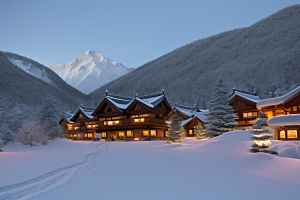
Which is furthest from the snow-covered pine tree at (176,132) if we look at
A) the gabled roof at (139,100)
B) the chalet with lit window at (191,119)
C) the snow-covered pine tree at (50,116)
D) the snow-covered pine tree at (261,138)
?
the snow-covered pine tree at (50,116)

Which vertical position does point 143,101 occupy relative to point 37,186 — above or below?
above

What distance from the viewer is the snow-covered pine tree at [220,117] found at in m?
26.9

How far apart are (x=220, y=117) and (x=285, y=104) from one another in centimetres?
750

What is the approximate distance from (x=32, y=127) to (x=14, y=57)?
21281 centimetres

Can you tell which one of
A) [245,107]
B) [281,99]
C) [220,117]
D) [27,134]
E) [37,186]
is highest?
[281,99]

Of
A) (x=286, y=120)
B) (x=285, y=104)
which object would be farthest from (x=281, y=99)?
(x=286, y=120)

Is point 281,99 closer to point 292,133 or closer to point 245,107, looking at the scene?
point 292,133

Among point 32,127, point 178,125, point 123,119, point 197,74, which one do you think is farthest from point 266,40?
point 32,127

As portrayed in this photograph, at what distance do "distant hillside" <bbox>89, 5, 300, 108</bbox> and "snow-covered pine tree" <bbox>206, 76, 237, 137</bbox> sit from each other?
2022 inches

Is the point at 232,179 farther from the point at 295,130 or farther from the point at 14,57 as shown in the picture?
the point at 14,57

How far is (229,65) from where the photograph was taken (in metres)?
115

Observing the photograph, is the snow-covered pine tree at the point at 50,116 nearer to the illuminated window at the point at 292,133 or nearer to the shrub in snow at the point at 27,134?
the shrub in snow at the point at 27,134

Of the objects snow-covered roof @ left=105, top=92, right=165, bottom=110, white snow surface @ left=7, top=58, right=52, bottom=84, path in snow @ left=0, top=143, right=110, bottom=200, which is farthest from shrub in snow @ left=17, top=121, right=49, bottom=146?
white snow surface @ left=7, top=58, right=52, bottom=84

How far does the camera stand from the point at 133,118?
140 ft
